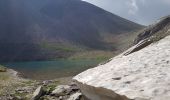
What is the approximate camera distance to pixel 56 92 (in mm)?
21938

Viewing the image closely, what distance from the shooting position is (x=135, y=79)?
1062 centimetres

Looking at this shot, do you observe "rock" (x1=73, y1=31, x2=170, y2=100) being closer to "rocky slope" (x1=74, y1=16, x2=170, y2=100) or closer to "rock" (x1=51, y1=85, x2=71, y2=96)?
"rocky slope" (x1=74, y1=16, x2=170, y2=100)

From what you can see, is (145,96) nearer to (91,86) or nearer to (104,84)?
(104,84)

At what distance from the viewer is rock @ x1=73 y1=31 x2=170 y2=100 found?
31.3ft

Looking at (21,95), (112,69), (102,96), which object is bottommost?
(21,95)

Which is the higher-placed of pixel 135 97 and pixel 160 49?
pixel 160 49

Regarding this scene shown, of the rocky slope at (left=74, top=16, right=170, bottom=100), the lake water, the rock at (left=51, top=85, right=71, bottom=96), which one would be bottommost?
the lake water

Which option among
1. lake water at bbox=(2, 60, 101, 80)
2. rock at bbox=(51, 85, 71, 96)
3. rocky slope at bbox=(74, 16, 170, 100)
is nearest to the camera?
rocky slope at bbox=(74, 16, 170, 100)

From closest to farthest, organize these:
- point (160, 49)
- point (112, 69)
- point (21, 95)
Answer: point (112, 69) → point (160, 49) → point (21, 95)

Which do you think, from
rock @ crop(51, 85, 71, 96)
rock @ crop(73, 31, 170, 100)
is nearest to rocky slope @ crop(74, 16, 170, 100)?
rock @ crop(73, 31, 170, 100)

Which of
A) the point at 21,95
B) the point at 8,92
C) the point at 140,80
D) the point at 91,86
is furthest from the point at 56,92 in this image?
the point at 140,80

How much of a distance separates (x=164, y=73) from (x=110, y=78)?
1.81 metres

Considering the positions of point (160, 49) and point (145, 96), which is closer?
point (145, 96)

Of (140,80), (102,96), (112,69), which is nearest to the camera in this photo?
(140,80)
